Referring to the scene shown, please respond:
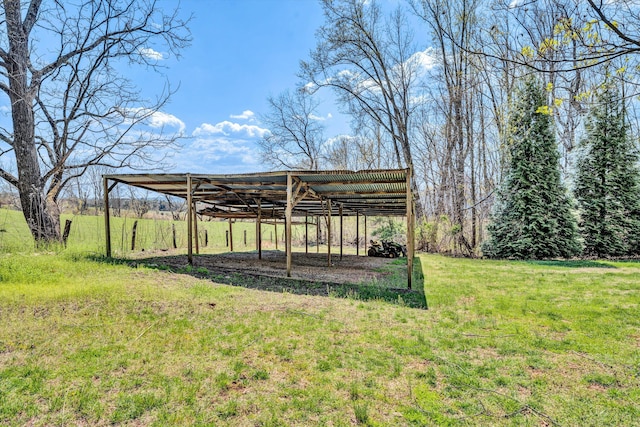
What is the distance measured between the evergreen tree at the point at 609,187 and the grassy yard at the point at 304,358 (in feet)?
26.8

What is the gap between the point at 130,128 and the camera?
9648mm

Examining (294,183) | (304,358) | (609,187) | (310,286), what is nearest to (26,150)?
(294,183)

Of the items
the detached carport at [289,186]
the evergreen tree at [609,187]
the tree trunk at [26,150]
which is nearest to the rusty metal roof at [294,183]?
the detached carport at [289,186]

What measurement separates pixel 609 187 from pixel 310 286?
12172mm

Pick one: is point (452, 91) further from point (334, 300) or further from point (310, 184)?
point (334, 300)

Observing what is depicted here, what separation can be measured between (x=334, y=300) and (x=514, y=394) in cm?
329

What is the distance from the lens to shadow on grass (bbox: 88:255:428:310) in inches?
234

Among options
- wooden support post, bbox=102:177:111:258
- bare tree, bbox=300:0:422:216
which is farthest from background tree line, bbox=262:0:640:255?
wooden support post, bbox=102:177:111:258

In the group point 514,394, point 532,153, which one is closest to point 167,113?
point 514,394

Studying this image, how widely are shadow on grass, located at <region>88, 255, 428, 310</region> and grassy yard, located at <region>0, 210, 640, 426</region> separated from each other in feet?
1.05

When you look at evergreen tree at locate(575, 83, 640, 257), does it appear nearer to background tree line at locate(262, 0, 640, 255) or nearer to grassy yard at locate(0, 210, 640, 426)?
background tree line at locate(262, 0, 640, 255)

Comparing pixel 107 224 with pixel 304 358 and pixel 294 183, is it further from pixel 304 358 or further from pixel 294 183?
pixel 304 358

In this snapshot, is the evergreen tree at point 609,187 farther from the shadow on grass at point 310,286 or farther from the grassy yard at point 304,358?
the shadow on grass at point 310,286

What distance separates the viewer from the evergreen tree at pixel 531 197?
11.9 meters
